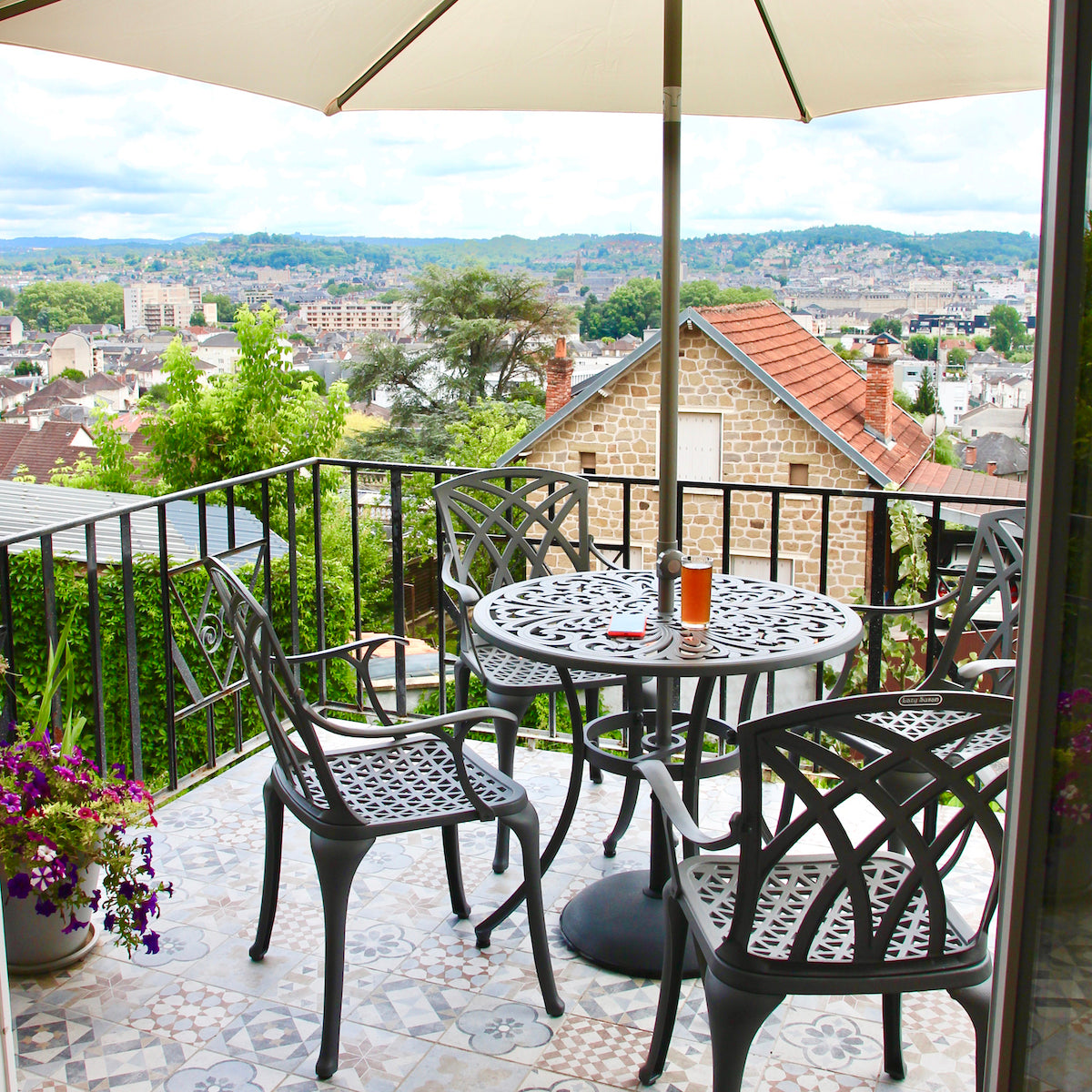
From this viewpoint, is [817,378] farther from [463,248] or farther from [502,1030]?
[502,1030]

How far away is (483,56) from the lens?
2.87 meters

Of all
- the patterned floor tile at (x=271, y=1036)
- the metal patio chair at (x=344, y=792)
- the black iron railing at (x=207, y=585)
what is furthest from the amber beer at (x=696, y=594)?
the patterned floor tile at (x=271, y=1036)

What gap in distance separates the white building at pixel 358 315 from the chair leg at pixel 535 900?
29416 mm

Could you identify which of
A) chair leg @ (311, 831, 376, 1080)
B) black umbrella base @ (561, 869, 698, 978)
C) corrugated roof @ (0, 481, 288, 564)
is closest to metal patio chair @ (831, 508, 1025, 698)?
black umbrella base @ (561, 869, 698, 978)

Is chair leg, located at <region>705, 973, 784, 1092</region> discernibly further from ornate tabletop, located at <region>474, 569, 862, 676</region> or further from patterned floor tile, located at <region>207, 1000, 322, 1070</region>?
patterned floor tile, located at <region>207, 1000, 322, 1070</region>

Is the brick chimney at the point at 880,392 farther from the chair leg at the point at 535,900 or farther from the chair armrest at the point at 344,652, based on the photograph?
the chair leg at the point at 535,900

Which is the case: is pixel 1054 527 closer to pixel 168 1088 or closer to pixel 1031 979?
pixel 1031 979

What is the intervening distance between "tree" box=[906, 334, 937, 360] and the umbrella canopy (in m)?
17.4

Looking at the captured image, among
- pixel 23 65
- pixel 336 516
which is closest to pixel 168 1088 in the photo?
pixel 336 516

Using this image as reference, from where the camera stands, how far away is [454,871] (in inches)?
102

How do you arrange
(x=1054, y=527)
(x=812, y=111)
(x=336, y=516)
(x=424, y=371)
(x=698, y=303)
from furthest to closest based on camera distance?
(x=424, y=371), (x=336, y=516), (x=698, y=303), (x=812, y=111), (x=1054, y=527)

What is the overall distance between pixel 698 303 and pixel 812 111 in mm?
19838

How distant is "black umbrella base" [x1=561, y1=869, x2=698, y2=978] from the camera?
94.0 inches

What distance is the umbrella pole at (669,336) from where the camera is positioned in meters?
2.35
